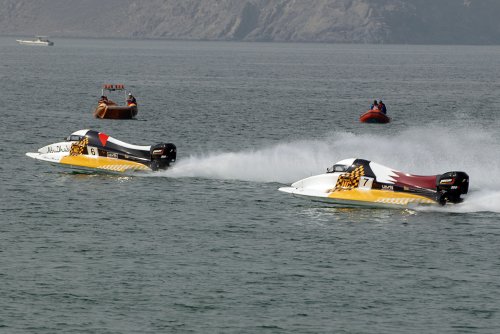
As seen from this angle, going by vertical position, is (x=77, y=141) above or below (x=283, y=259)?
above

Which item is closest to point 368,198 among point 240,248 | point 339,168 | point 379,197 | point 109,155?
point 379,197

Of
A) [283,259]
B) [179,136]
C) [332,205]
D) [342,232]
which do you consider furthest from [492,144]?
[283,259]

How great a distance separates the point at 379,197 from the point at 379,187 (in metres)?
0.53

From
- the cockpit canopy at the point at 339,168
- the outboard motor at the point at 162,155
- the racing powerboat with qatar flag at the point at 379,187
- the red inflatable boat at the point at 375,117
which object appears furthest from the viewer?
the red inflatable boat at the point at 375,117

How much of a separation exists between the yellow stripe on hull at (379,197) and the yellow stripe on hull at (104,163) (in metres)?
14.3

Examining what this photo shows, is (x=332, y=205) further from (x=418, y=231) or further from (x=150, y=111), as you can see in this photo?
(x=150, y=111)

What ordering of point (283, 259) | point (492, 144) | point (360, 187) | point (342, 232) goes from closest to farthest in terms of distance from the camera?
1. point (283, 259)
2. point (342, 232)
3. point (360, 187)
4. point (492, 144)

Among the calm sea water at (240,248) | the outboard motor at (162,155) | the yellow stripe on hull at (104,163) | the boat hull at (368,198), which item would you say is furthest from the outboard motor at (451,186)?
the yellow stripe on hull at (104,163)

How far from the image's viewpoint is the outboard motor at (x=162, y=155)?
63938 mm

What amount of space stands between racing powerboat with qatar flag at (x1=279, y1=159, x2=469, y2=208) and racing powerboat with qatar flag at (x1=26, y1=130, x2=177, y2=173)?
1088cm

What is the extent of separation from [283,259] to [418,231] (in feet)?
29.0

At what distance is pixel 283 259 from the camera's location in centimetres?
4647

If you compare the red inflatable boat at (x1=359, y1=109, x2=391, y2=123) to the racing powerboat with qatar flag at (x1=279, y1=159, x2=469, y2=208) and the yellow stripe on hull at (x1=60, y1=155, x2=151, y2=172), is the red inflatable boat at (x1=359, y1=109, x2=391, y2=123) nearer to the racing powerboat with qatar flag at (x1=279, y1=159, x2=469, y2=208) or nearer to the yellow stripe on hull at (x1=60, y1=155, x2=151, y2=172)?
the yellow stripe on hull at (x1=60, y1=155, x2=151, y2=172)

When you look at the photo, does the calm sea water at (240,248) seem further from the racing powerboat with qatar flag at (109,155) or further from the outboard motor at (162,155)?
the outboard motor at (162,155)
